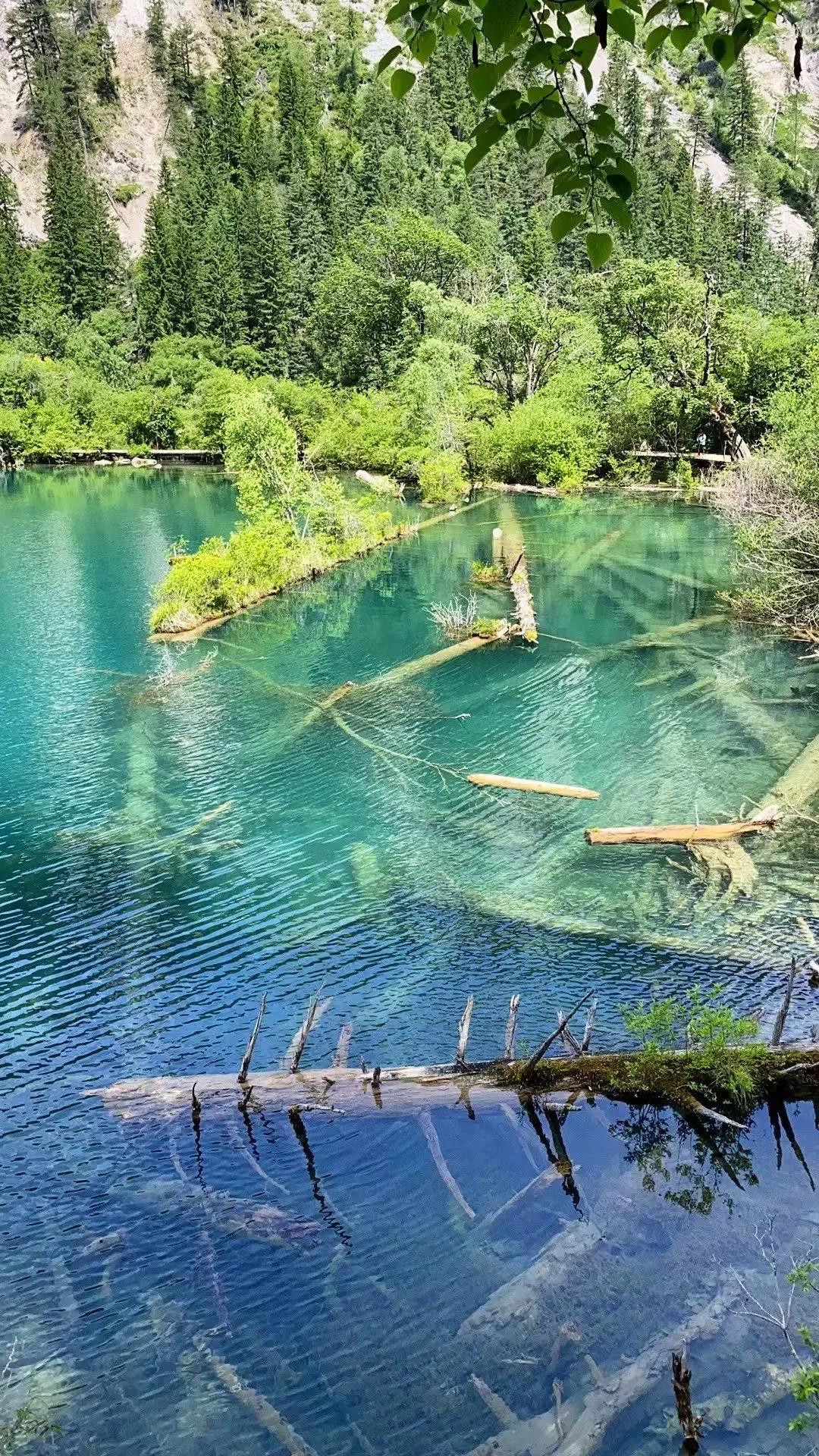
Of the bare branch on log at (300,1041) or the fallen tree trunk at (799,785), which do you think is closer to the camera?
the bare branch on log at (300,1041)

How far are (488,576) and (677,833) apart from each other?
71.4 feet

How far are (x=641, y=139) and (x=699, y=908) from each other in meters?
142

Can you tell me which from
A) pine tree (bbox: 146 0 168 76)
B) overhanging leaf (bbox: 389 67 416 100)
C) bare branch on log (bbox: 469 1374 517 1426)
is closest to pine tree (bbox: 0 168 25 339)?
pine tree (bbox: 146 0 168 76)

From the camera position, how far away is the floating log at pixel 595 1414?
749 cm

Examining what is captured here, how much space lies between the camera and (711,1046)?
35.2 ft

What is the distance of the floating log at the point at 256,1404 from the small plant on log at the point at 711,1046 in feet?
15.9

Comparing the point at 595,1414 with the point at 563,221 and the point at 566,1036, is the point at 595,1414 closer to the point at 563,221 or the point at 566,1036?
the point at 566,1036

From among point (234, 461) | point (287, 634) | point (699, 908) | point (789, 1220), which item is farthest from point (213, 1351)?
point (234, 461)

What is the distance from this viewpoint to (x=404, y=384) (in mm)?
66375

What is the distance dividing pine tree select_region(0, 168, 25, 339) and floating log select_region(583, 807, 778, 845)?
339 ft

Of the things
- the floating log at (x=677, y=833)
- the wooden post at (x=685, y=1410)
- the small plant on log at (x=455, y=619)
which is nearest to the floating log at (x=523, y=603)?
the small plant on log at (x=455, y=619)

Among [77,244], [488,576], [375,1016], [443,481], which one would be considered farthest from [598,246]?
[77,244]

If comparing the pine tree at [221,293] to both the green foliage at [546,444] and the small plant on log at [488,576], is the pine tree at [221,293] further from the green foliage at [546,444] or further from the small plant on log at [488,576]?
the small plant on log at [488,576]

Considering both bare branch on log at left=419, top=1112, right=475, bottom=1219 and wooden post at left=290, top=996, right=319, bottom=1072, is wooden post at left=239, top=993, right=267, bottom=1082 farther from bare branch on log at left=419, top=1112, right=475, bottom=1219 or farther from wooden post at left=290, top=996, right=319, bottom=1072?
bare branch on log at left=419, top=1112, right=475, bottom=1219
